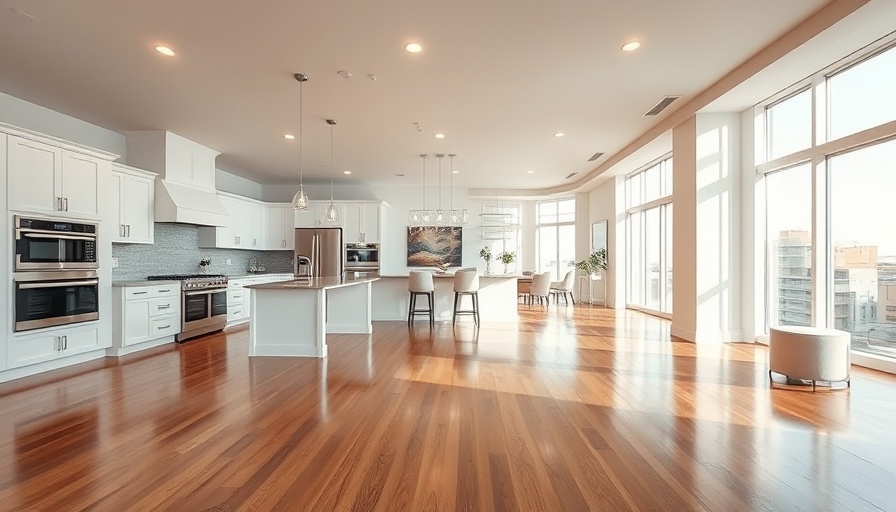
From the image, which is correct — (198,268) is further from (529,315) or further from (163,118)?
(529,315)

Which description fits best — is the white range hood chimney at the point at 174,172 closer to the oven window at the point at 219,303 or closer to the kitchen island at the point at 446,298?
the oven window at the point at 219,303

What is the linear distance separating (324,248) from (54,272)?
17.8 ft

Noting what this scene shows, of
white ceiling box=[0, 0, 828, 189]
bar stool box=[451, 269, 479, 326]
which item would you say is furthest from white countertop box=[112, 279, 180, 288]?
bar stool box=[451, 269, 479, 326]

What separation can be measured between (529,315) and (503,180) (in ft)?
11.0

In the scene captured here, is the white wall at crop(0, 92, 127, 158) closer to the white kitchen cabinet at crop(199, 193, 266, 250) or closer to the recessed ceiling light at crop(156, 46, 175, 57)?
the white kitchen cabinet at crop(199, 193, 266, 250)

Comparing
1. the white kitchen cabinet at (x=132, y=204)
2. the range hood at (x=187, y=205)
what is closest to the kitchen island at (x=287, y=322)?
the white kitchen cabinet at (x=132, y=204)

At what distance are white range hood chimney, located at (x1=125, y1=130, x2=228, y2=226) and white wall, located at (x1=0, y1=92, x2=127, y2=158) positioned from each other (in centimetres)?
20

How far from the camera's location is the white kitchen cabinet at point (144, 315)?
512 cm

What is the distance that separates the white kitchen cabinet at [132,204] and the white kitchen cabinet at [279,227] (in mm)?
3275

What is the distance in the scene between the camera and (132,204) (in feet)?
18.9

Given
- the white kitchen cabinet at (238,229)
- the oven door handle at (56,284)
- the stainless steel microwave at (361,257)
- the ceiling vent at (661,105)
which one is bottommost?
the oven door handle at (56,284)

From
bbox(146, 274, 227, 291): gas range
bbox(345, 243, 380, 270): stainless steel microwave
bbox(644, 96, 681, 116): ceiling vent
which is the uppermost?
bbox(644, 96, 681, 116): ceiling vent

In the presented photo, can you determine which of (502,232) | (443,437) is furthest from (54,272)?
(502,232)

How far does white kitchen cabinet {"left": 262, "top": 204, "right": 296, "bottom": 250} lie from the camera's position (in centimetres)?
948
